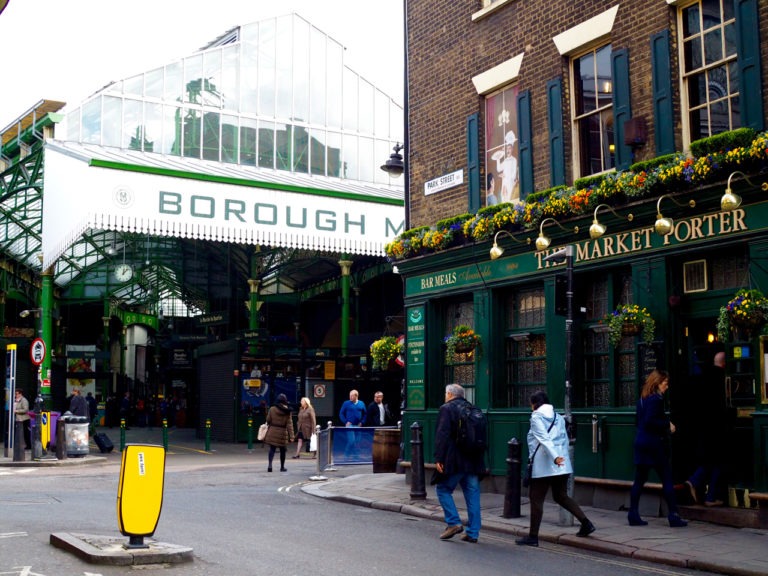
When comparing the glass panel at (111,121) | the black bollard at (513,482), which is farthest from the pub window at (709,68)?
the glass panel at (111,121)

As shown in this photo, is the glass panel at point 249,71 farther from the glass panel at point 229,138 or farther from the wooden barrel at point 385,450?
the wooden barrel at point 385,450

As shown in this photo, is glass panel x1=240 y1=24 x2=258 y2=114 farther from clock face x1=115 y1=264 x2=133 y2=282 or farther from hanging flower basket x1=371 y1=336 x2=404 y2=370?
hanging flower basket x1=371 y1=336 x2=404 y2=370

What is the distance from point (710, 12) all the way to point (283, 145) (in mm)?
24911

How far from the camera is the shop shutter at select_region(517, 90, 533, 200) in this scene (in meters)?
15.2

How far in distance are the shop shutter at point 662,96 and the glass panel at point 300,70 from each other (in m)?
24.8

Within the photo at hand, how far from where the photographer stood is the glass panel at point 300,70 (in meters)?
36.7

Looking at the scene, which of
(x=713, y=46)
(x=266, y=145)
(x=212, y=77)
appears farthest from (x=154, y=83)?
(x=713, y=46)

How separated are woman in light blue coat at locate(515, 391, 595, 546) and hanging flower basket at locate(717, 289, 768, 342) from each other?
7.57ft

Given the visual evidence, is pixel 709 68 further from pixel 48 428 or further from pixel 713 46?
pixel 48 428

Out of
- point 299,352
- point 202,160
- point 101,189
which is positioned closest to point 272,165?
point 202,160

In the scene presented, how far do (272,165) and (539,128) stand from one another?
21.6m

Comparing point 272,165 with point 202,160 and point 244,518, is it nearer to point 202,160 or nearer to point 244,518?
point 202,160

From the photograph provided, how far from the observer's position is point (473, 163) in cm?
1639

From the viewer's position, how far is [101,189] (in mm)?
24688
